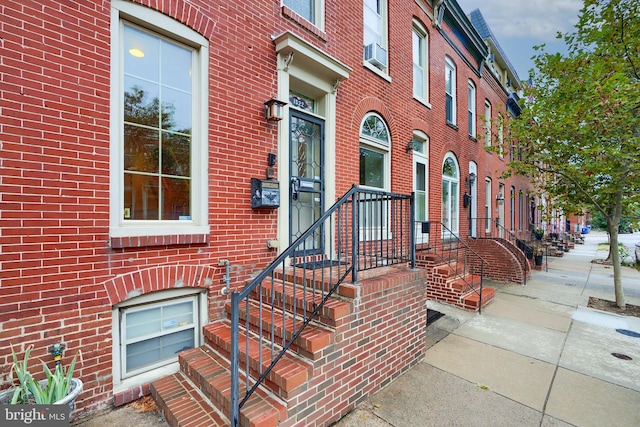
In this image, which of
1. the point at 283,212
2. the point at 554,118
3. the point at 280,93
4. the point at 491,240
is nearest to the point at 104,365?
the point at 283,212

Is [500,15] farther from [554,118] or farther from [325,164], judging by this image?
[325,164]

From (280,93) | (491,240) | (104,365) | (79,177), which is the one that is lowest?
(104,365)

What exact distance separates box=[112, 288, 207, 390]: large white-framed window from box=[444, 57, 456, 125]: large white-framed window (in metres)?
7.79

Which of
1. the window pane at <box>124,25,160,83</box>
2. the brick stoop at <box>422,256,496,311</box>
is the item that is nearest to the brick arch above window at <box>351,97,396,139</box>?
the brick stoop at <box>422,256,496,311</box>

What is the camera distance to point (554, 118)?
6.15 metres

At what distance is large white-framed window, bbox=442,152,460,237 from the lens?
784cm

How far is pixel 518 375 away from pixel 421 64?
652 cm

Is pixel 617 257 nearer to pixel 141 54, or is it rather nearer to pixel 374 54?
pixel 374 54

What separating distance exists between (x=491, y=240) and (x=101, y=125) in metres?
8.94

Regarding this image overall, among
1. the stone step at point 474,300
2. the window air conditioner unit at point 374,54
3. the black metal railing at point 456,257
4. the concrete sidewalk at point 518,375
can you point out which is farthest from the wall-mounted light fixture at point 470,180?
the window air conditioner unit at point 374,54

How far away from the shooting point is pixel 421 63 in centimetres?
701

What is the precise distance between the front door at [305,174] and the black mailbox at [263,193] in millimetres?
473

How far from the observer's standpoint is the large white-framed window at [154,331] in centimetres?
265

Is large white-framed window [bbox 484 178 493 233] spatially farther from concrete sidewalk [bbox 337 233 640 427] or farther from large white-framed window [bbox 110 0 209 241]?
large white-framed window [bbox 110 0 209 241]
